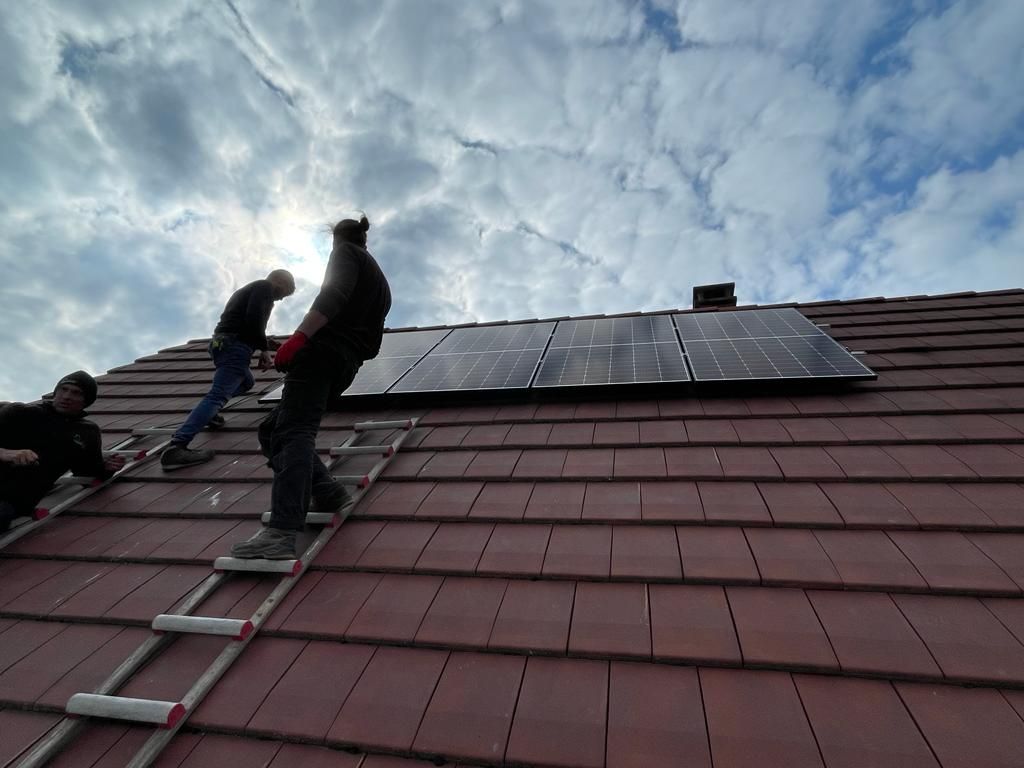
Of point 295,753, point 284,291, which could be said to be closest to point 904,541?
point 295,753

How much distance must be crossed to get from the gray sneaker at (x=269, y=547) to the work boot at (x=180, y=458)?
144 cm

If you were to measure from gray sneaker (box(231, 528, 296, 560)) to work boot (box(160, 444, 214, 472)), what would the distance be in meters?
1.44

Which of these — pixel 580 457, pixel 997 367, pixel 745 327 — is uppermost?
pixel 745 327

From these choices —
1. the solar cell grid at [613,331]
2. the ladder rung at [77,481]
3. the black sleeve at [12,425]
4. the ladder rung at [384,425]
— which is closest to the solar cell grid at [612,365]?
the solar cell grid at [613,331]

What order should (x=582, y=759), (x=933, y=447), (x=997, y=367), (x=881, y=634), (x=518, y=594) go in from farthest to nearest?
(x=997, y=367), (x=933, y=447), (x=518, y=594), (x=881, y=634), (x=582, y=759)

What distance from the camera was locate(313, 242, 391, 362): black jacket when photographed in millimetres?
2215

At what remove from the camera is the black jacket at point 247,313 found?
3646mm

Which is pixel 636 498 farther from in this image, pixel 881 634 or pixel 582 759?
pixel 582 759

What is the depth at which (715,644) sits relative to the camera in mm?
1438

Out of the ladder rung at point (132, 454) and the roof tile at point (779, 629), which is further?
the ladder rung at point (132, 454)

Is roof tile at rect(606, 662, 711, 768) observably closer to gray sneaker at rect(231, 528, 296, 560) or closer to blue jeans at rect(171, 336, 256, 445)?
gray sneaker at rect(231, 528, 296, 560)

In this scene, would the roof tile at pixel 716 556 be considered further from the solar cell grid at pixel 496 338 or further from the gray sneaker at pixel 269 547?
the solar cell grid at pixel 496 338

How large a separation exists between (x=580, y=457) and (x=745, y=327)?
8.81 ft

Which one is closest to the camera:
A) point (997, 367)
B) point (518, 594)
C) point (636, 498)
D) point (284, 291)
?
point (518, 594)
